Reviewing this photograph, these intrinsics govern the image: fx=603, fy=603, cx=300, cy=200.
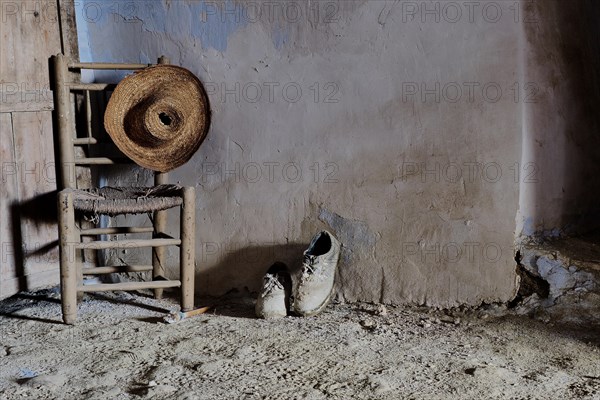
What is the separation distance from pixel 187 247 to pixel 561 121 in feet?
4.65

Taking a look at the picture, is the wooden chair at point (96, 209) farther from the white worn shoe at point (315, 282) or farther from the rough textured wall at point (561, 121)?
the rough textured wall at point (561, 121)

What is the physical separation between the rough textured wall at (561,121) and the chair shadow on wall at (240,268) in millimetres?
856

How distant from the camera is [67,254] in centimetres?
203

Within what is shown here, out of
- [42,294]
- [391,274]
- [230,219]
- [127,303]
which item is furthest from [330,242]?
[42,294]

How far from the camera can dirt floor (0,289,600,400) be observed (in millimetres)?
1563

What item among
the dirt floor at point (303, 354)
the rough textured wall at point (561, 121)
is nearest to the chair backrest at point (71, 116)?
the dirt floor at point (303, 354)

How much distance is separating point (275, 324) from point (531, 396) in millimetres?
855

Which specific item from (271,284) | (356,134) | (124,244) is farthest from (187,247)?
(356,134)

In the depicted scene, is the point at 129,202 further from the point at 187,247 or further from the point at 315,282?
the point at 315,282

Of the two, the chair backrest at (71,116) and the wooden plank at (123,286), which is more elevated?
the chair backrest at (71,116)

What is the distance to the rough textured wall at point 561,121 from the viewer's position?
2080 mm

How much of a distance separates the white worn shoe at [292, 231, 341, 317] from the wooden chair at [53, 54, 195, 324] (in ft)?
1.31

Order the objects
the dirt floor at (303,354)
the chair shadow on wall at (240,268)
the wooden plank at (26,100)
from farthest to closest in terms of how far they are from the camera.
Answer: the chair shadow on wall at (240,268)
the wooden plank at (26,100)
the dirt floor at (303,354)

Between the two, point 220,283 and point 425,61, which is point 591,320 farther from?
point 220,283
